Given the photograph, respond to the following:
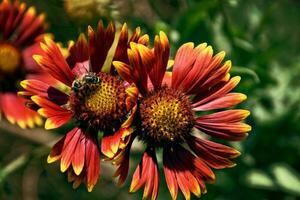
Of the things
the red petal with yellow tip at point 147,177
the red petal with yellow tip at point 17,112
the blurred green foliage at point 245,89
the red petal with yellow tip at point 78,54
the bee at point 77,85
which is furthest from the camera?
the blurred green foliage at point 245,89

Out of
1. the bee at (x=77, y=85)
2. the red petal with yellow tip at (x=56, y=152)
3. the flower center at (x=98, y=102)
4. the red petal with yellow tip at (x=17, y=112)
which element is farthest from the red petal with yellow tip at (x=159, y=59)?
the red petal with yellow tip at (x=17, y=112)

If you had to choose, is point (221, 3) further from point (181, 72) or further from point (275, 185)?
point (275, 185)

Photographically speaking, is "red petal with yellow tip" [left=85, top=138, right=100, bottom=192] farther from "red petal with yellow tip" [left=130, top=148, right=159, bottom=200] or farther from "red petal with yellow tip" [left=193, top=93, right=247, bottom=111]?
"red petal with yellow tip" [left=193, top=93, right=247, bottom=111]

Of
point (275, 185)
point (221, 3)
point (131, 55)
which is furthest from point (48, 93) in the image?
point (275, 185)

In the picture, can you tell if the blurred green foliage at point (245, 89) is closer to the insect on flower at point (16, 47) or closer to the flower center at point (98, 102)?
the insect on flower at point (16, 47)

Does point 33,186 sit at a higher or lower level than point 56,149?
lower
